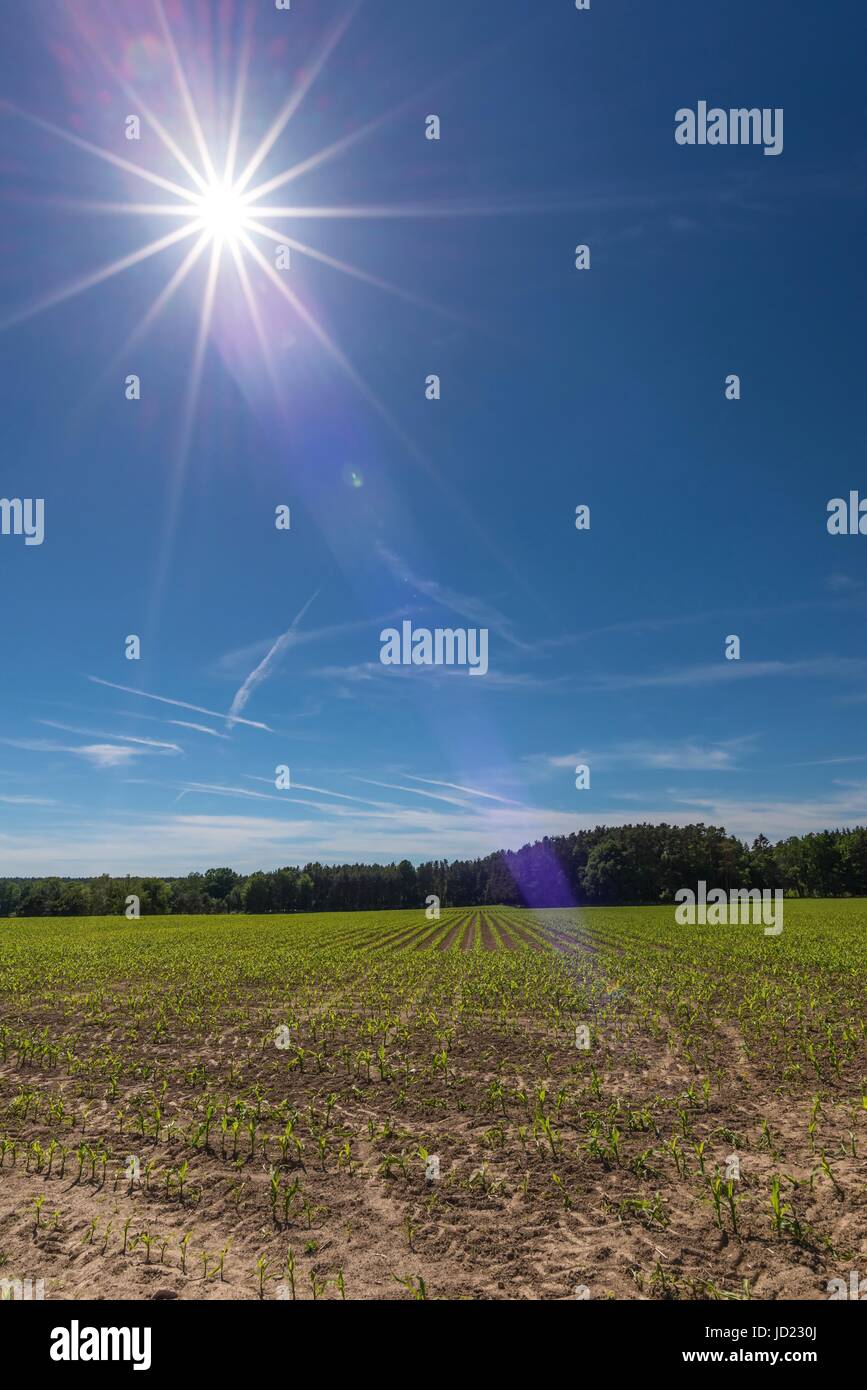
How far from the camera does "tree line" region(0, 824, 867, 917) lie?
127562 millimetres

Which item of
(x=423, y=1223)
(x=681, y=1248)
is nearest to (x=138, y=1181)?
(x=423, y=1223)

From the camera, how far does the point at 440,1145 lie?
946cm

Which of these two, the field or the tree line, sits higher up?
the field

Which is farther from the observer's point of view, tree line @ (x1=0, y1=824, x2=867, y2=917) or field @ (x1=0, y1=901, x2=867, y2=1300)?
tree line @ (x1=0, y1=824, x2=867, y2=917)

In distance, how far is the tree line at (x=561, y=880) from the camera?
127562 millimetres

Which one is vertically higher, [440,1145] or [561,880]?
[440,1145]

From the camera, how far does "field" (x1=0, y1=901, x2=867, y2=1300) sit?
648 cm

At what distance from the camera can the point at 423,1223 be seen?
7.35 meters

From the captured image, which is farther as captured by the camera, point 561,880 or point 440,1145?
point 561,880

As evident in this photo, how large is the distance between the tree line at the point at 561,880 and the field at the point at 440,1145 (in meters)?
113

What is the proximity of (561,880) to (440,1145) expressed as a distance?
142318 mm

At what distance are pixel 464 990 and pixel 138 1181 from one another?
14740 mm

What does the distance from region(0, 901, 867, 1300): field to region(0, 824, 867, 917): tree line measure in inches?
4440
